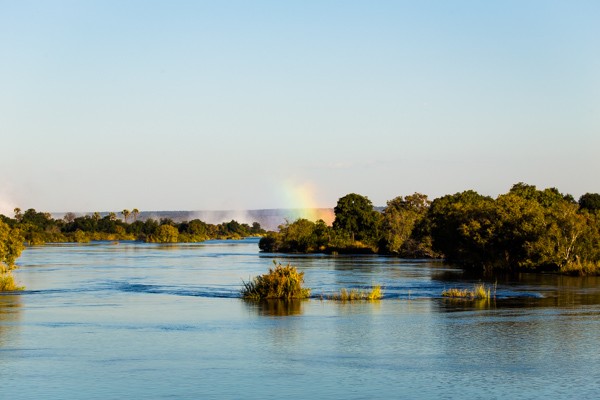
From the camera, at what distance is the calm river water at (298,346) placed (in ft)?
71.7

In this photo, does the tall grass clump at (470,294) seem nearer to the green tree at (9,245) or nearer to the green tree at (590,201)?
the green tree at (9,245)

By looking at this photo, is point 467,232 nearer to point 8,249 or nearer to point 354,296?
point 354,296

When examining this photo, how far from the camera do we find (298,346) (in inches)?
1131

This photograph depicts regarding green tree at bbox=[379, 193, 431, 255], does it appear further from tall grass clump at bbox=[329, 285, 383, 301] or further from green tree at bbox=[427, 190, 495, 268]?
tall grass clump at bbox=[329, 285, 383, 301]

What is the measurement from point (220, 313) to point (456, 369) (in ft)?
56.9

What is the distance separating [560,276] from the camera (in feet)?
211

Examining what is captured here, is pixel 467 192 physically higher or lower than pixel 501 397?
higher

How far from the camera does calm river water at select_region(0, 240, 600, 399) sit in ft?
71.7

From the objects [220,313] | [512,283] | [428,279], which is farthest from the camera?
[428,279]

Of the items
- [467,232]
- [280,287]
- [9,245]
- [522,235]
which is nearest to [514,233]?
[522,235]

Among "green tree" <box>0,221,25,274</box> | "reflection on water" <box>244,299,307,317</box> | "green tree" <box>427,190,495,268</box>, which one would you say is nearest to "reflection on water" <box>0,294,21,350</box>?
"green tree" <box>0,221,25,274</box>

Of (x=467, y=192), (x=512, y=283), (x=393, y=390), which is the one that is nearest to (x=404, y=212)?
(x=467, y=192)

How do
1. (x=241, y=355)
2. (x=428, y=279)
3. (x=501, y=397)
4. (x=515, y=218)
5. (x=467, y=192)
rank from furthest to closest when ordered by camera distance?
(x=467, y=192) < (x=515, y=218) < (x=428, y=279) < (x=241, y=355) < (x=501, y=397)

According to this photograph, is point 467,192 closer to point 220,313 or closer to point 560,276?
point 560,276
